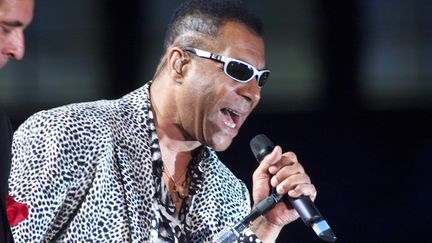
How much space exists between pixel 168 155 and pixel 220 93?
24 cm

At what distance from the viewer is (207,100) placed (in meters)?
2.85

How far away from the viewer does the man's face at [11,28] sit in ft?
6.47

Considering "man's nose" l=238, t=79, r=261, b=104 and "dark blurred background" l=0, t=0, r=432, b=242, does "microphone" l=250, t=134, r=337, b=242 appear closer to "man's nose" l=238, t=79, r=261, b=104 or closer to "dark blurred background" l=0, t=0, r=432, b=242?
"man's nose" l=238, t=79, r=261, b=104

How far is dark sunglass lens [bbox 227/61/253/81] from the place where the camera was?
282 cm

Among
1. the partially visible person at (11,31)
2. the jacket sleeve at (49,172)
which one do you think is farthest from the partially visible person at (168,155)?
the partially visible person at (11,31)

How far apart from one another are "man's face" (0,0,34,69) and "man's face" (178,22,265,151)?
934mm

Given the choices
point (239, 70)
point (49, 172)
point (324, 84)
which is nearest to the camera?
point (49, 172)

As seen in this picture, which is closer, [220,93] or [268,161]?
[268,161]

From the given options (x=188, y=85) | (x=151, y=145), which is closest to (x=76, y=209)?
(x=151, y=145)

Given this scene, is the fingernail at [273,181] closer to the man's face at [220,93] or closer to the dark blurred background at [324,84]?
the man's face at [220,93]

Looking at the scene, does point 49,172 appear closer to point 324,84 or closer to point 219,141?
point 219,141

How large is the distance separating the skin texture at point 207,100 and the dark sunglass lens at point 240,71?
2 centimetres

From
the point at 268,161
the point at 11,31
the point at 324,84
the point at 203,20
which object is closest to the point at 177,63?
the point at 203,20

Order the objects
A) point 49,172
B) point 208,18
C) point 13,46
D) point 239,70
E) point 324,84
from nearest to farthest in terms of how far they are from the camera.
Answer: point 13,46 < point 49,172 < point 239,70 < point 208,18 < point 324,84
